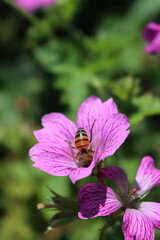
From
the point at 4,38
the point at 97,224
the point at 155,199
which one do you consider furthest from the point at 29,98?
the point at 155,199

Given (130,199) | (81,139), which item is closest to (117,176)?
(130,199)

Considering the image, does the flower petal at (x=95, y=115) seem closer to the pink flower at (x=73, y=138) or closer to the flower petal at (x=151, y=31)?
the pink flower at (x=73, y=138)

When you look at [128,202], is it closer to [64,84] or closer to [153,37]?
[153,37]

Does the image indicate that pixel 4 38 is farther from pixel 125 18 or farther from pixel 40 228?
pixel 40 228

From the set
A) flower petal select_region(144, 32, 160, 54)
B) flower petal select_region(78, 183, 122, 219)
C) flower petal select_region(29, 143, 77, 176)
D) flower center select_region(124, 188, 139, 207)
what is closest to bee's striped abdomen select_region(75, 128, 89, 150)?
flower petal select_region(29, 143, 77, 176)

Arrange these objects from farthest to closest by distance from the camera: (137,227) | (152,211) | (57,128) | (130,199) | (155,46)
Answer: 1. (155,46)
2. (57,128)
3. (130,199)
4. (152,211)
5. (137,227)

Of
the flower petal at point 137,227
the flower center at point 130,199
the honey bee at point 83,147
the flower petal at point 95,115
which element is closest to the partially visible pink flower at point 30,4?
the flower petal at point 95,115
